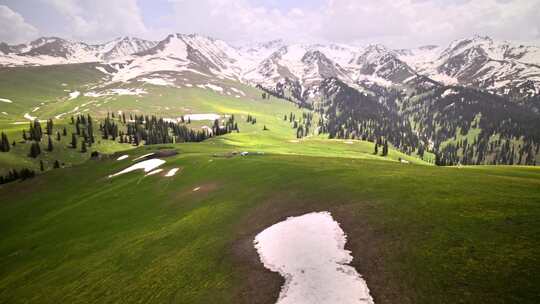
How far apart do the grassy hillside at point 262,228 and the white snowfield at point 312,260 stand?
906 millimetres

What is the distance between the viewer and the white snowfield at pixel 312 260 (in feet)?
61.6

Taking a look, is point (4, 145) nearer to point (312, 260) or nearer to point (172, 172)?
point (172, 172)

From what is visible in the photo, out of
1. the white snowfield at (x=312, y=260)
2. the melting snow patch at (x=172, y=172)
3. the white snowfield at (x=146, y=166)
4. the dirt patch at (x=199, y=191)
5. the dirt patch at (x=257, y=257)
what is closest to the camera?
the white snowfield at (x=312, y=260)

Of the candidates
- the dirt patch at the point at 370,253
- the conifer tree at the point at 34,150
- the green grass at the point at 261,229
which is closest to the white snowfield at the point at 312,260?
the dirt patch at the point at 370,253

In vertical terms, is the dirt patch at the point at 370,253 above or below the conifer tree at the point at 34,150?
above

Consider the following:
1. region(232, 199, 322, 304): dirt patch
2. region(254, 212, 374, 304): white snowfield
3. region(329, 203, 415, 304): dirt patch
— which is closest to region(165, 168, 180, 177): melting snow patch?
region(232, 199, 322, 304): dirt patch

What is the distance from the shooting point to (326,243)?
2573 centimetres

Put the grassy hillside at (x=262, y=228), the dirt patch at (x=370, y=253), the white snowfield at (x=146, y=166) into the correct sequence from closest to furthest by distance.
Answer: the dirt patch at (x=370, y=253) < the grassy hillside at (x=262, y=228) < the white snowfield at (x=146, y=166)

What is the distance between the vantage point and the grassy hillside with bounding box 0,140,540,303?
18.9m

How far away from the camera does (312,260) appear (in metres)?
23.2

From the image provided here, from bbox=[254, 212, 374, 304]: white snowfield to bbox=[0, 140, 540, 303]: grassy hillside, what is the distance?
906 millimetres

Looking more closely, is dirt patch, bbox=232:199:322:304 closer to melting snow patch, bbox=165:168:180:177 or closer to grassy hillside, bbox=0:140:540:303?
grassy hillside, bbox=0:140:540:303

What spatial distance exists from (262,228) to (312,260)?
10121 millimetres

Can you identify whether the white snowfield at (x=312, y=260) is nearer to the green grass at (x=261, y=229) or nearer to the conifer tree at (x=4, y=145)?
the green grass at (x=261, y=229)
